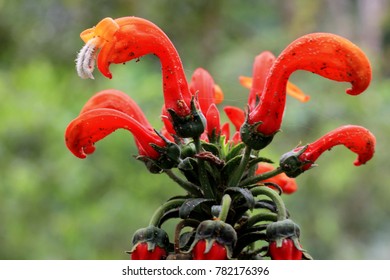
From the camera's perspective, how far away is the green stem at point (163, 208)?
7.14 feet

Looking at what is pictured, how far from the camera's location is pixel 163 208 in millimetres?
2195

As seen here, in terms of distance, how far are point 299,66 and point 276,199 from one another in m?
0.46

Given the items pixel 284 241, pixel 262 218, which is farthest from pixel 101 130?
pixel 284 241

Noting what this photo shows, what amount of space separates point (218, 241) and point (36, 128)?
521cm

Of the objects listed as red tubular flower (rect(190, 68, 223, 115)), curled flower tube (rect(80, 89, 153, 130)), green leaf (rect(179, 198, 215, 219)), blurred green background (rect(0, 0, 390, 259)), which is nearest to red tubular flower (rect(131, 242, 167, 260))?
green leaf (rect(179, 198, 215, 219))

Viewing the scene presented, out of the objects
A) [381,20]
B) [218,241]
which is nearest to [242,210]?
[218,241]

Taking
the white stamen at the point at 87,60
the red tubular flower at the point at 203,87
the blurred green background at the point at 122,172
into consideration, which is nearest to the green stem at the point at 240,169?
the red tubular flower at the point at 203,87

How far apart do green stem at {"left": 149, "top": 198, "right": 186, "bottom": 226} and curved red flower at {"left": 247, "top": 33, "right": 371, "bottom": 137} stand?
357mm

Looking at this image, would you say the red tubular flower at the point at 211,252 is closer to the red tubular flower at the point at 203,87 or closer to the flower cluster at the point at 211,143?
the flower cluster at the point at 211,143

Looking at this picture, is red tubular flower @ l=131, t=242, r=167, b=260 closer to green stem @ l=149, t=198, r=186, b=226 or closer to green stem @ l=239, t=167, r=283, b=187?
green stem @ l=149, t=198, r=186, b=226

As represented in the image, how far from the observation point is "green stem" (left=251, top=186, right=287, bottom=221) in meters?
2.10

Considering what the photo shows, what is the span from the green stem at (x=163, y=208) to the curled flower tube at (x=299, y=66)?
1.00 ft

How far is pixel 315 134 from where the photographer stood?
7.24 meters

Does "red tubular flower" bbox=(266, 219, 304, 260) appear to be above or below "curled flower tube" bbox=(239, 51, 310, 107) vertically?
below
